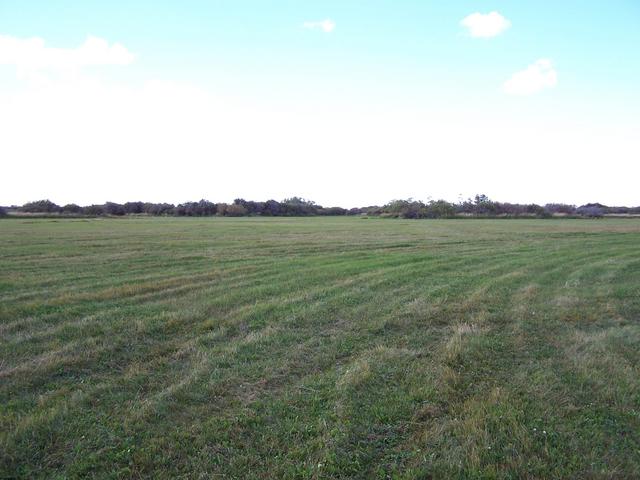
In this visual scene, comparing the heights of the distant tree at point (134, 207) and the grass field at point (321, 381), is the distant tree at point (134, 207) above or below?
above

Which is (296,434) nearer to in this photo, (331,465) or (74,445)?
(331,465)

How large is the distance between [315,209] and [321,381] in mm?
130077

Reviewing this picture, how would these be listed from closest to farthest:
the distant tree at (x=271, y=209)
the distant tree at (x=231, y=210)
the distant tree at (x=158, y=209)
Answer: the distant tree at (x=158, y=209), the distant tree at (x=231, y=210), the distant tree at (x=271, y=209)

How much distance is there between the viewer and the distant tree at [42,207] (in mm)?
100438

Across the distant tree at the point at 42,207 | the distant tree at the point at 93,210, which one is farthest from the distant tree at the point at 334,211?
the distant tree at the point at 42,207

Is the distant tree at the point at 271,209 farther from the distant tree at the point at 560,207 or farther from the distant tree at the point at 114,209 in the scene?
the distant tree at the point at 560,207

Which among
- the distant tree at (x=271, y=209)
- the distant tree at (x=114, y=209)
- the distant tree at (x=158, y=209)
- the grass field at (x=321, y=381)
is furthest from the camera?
the distant tree at (x=271, y=209)

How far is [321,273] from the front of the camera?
1324cm

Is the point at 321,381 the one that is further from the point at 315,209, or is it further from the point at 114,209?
the point at 315,209

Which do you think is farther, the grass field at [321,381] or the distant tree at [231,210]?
the distant tree at [231,210]

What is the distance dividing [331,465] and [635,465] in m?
2.61

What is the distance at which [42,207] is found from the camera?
10169cm

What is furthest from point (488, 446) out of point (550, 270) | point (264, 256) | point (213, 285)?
point (264, 256)

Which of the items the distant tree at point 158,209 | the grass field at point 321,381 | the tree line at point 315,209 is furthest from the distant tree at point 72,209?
the grass field at point 321,381
